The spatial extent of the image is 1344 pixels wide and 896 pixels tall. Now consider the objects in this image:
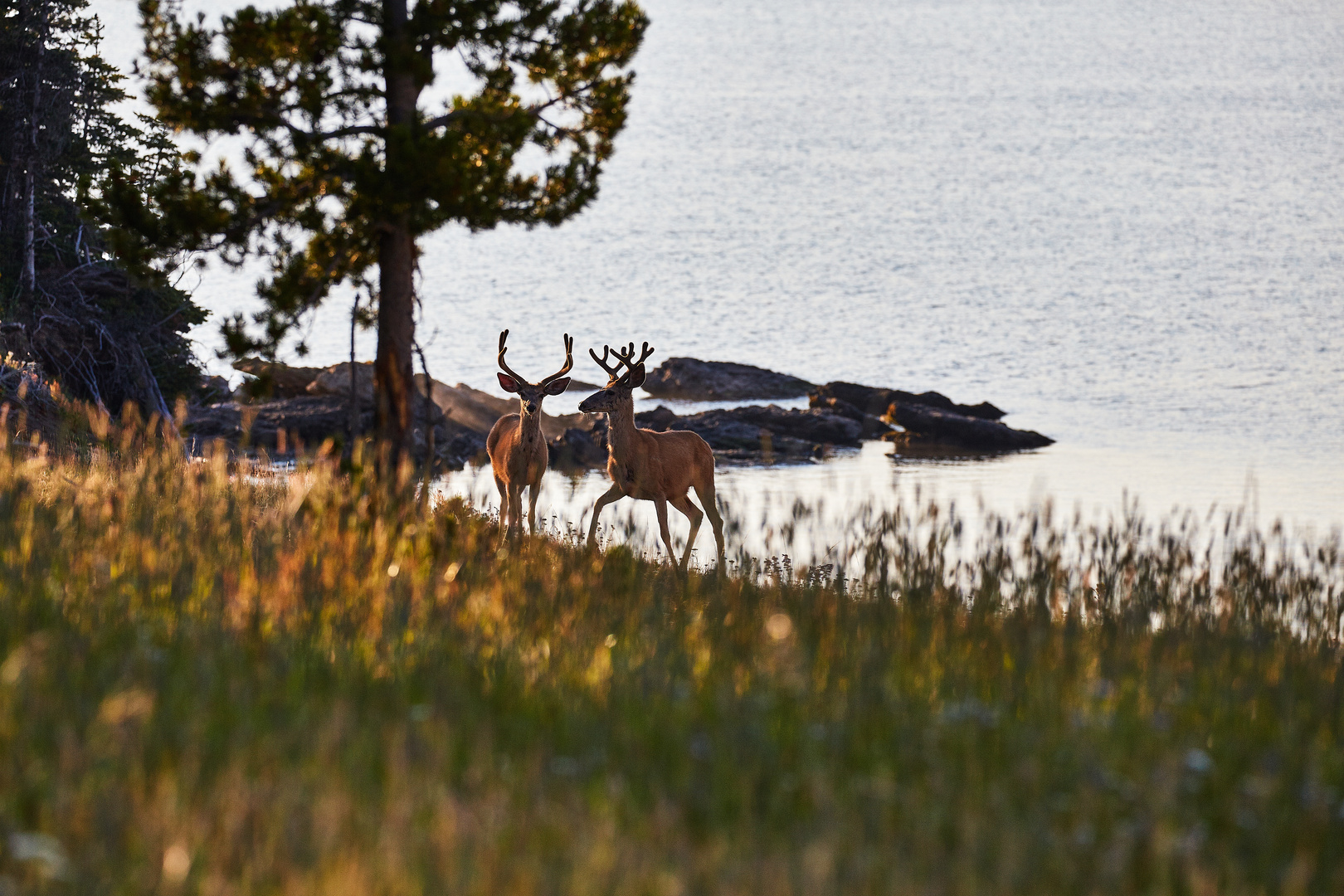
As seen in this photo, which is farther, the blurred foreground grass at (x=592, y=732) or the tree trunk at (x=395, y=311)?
the tree trunk at (x=395, y=311)

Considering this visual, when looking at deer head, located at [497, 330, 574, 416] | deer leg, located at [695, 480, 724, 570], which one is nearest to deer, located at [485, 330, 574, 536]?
deer head, located at [497, 330, 574, 416]

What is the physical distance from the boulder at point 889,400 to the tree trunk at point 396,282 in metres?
27.5

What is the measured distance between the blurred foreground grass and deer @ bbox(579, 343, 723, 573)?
559 cm

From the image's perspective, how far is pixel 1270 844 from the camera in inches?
173

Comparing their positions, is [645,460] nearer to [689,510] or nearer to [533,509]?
[689,510]

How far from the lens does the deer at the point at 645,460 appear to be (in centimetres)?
1390

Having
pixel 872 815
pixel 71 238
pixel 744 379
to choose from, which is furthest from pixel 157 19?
pixel 744 379

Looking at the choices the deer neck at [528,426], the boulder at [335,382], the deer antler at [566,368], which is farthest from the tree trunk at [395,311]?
the boulder at [335,382]

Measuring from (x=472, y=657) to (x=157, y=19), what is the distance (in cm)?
664

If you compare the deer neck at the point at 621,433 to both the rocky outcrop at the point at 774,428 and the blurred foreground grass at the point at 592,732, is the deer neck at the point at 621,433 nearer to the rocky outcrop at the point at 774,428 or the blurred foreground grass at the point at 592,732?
the blurred foreground grass at the point at 592,732

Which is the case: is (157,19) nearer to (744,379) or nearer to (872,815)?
(872,815)

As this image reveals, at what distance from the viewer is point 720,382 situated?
48.2 meters

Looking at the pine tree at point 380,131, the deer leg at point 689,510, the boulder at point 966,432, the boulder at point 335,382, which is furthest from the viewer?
the boulder at point 966,432

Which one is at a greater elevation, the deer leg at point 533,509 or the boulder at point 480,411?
the boulder at point 480,411
